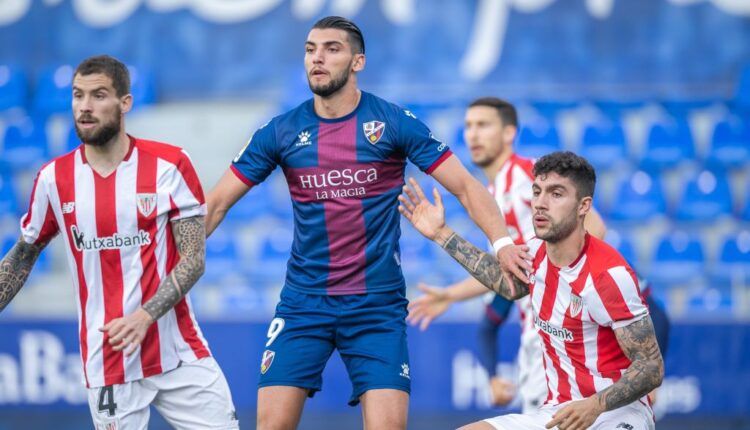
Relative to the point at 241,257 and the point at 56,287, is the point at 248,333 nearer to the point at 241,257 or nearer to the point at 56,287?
the point at 241,257

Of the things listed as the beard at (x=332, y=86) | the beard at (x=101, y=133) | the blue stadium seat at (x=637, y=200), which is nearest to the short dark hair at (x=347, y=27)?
the beard at (x=332, y=86)

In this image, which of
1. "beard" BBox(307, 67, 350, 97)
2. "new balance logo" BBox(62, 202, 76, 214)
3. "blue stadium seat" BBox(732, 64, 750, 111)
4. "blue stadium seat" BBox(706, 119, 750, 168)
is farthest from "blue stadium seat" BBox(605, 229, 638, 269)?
"new balance logo" BBox(62, 202, 76, 214)

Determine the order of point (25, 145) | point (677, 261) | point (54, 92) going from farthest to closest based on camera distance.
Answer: point (54, 92) < point (25, 145) < point (677, 261)

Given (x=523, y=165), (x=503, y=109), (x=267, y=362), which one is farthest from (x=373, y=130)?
(x=503, y=109)

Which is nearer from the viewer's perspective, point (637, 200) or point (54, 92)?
point (637, 200)

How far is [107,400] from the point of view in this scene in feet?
15.6

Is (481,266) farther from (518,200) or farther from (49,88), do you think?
(49,88)

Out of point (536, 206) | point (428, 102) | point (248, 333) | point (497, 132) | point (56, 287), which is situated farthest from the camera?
point (428, 102)

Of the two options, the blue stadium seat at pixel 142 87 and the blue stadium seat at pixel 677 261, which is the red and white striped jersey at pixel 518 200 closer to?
the blue stadium seat at pixel 677 261

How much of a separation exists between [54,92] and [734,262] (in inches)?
289

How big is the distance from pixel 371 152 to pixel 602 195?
6.67 meters

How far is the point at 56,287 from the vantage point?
35.2 feet

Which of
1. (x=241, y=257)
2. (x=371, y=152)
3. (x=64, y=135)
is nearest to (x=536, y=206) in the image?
(x=371, y=152)

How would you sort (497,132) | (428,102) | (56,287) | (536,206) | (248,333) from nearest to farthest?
1. (536,206)
2. (497,132)
3. (248,333)
4. (56,287)
5. (428,102)
